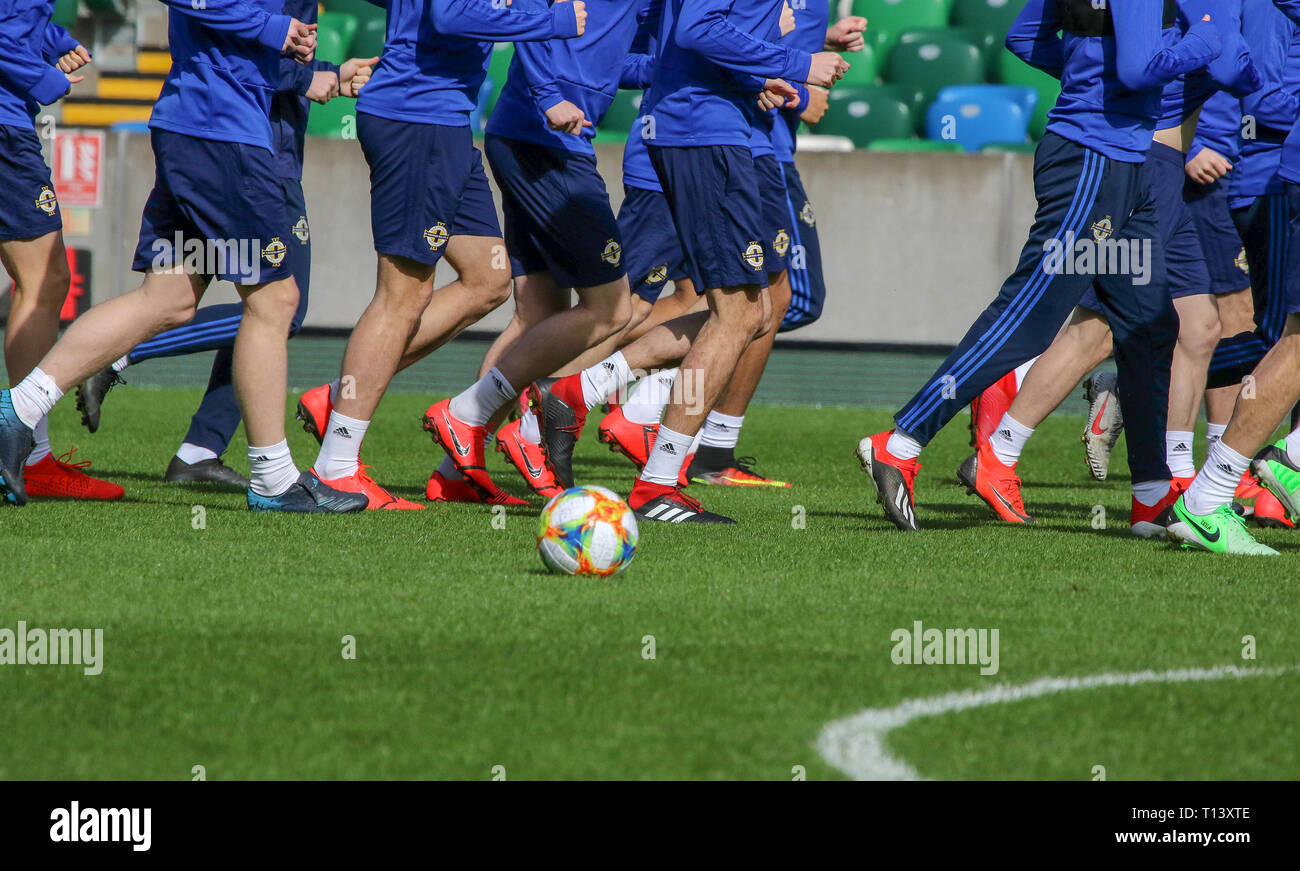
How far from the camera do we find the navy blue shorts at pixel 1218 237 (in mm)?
7129

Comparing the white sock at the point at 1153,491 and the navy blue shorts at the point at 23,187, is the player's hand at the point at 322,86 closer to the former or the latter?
the navy blue shorts at the point at 23,187

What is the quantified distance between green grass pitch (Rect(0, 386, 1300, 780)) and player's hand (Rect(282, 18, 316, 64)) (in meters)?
1.56

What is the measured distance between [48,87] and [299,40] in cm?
121

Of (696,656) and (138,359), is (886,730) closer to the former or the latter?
(696,656)

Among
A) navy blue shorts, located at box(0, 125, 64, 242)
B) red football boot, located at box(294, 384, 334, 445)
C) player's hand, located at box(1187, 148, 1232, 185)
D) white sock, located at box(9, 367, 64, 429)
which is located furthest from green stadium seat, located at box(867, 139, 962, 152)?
white sock, located at box(9, 367, 64, 429)

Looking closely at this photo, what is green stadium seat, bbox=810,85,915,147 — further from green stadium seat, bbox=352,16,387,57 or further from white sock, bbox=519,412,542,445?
white sock, bbox=519,412,542,445

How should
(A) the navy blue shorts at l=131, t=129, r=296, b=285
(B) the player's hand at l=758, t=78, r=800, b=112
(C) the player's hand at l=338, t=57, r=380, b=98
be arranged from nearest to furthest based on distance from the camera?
(A) the navy blue shorts at l=131, t=129, r=296, b=285
(B) the player's hand at l=758, t=78, r=800, b=112
(C) the player's hand at l=338, t=57, r=380, b=98

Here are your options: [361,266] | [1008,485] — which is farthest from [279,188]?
[361,266]

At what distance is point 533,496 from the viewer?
21.8 ft

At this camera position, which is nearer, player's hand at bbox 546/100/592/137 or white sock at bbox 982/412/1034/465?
player's hand at bbox 546/100/592/137

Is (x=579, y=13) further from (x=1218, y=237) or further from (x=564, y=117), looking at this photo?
(x=1218, y=237)

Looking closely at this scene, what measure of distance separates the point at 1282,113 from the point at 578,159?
314 centimetres

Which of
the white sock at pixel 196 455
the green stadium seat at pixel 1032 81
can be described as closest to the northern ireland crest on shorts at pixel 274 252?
the white sock at pixel 196 455

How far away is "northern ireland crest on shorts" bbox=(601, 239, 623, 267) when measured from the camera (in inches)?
243
